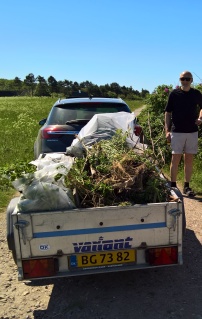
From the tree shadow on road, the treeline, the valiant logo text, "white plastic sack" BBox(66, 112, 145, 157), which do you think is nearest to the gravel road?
the tree shadow on road

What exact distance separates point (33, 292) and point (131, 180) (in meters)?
1.53

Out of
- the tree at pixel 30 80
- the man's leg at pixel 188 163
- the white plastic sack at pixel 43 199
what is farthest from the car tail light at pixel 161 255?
→ the tree at pixel 30 80

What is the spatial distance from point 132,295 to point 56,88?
108350 mm

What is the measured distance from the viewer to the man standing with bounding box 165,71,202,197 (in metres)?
5.92

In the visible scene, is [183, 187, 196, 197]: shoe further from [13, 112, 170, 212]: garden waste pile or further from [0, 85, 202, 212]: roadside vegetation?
[13, 112, 170, 212]: garden waste pile

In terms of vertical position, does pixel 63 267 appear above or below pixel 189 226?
above

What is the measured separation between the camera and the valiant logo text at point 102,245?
3135 millimetres

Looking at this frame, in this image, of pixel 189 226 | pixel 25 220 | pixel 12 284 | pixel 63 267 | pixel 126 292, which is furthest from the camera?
pixel 189 226

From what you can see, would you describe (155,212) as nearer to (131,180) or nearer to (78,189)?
(131,180)

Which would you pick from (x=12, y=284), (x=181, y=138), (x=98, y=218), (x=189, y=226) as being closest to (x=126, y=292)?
(x=98, y=218)

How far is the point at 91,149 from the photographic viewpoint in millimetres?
4008

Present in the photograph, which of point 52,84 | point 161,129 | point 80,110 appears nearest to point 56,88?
point 52,84

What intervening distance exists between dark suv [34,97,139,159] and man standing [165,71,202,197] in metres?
0.87

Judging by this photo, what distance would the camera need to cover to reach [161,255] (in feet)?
10.7
